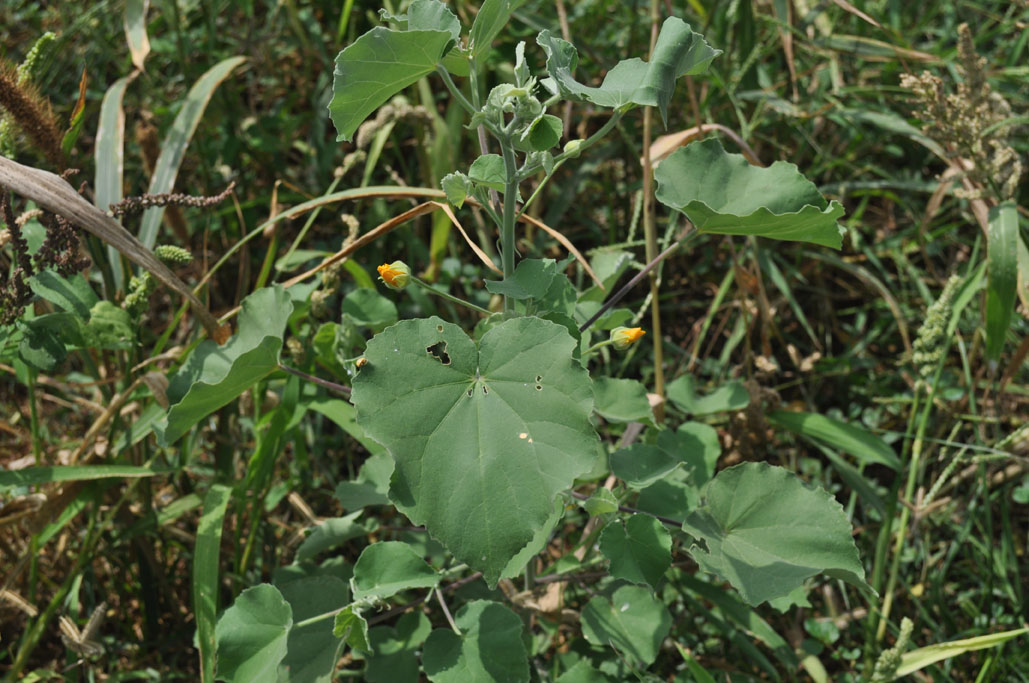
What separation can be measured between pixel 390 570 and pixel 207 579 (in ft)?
1.50

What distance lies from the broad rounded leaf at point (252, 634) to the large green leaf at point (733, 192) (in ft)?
3.28

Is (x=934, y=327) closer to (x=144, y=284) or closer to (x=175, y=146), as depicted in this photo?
(x=144, y=284)

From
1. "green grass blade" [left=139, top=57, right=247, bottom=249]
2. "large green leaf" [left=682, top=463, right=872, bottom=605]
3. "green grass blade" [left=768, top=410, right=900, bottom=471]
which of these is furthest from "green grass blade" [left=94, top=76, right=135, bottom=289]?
"green grass blade" [left=768, top=410, right=900, bottom=471]

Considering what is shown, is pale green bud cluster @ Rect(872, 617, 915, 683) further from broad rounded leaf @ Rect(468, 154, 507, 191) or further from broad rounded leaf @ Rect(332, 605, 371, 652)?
broad rounded leaf @ Rect(468, 154, 507, 191)

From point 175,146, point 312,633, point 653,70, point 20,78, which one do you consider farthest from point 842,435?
point 20,78

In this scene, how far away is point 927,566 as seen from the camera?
217cm

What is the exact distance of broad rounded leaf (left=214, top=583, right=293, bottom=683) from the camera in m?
1.53

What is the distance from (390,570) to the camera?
163 centimetres

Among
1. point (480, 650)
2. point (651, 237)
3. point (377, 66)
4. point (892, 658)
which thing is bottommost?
point (892, 658)

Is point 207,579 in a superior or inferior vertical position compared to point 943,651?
superior

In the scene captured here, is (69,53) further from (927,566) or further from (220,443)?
(927,566)

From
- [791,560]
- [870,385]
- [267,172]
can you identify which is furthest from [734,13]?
[791,560]

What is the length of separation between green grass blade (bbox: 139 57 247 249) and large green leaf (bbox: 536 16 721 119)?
1286 mm

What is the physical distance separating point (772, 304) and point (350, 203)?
1.35 meters
